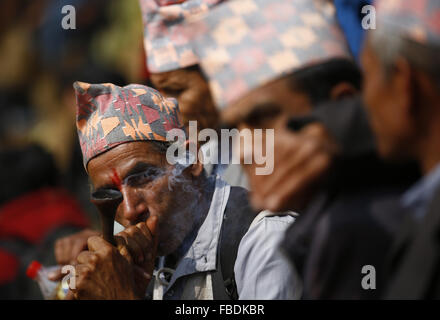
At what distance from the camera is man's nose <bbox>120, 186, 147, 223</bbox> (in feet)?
10.2

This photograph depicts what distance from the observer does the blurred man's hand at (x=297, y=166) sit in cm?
210

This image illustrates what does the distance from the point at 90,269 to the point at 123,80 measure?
3.83 metres

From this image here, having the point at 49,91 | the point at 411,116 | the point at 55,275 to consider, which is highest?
the point at 49,91

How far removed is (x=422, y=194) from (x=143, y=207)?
158 cm

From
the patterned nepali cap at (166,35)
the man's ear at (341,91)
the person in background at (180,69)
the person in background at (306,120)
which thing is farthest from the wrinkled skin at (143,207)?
the man's ear at (341,91)

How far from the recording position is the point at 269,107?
7.82 ft

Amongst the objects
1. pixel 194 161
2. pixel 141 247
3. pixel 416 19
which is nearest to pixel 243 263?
pixel 141 247

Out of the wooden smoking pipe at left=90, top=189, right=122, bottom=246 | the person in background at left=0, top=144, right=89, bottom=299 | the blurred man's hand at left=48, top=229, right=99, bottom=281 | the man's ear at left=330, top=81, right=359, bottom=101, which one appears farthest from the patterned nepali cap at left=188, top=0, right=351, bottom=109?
the person in background at left=0, top=144, right=89, bottom=299

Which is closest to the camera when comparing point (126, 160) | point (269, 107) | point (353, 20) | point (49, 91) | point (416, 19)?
point (416, 19)

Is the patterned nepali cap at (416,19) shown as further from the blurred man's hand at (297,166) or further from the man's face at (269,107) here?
the man's face at (269,107)

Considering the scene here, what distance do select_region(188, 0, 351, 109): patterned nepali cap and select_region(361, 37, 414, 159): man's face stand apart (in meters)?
0.42

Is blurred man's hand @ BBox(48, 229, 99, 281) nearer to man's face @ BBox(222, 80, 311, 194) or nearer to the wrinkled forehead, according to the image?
the wrinkled forehead

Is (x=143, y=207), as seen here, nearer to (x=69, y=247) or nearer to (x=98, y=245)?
(x=98, y=245)

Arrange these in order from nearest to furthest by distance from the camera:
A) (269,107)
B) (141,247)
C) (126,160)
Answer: (269,107), (141,247), (126,160)
